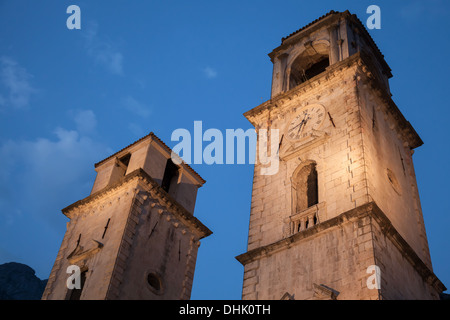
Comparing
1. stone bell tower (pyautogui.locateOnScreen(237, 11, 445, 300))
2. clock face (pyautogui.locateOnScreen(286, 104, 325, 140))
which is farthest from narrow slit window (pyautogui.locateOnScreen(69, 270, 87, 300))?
clock face (pyautogui.locateOnScreen(286, 104, 325, 140))

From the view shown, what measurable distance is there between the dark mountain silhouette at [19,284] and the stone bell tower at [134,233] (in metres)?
31.9

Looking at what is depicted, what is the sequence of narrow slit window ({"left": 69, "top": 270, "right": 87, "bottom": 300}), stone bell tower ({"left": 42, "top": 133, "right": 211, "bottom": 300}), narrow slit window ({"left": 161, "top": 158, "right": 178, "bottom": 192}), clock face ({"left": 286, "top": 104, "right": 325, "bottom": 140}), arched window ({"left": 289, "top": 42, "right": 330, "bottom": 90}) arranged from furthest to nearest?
narrow slit window ({"left": 161, "top": 158, "right": 178, "bottom": 192})
arched window ({"left": 289, "top": 42, "right": 330, "bottom": 90})
narrow slit window ({"left": 69, "top": 270, "right": 87, "bottom": 300})
stone bell tower ({"left": 42, "top": 133, "right": 211, "bottom": 300})
clock face ({"left": 286, "top": 104, "right": 325, "bottom": 140})

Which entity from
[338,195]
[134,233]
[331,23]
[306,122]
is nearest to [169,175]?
[134,233]

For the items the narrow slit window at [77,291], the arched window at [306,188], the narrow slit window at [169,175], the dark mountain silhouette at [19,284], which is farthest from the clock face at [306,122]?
the dark mountain silhouette at [19,284]

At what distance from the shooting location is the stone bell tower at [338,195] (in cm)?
1902

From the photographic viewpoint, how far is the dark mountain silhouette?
59.6m

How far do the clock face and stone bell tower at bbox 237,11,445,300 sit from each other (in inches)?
2.4

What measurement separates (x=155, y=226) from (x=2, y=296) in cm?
3572

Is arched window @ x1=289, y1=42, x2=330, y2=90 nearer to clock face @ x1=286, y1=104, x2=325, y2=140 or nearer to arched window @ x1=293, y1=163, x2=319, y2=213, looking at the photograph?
clock face @ x1=286, y1=104, x2=325, y2=140

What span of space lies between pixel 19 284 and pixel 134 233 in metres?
39.1

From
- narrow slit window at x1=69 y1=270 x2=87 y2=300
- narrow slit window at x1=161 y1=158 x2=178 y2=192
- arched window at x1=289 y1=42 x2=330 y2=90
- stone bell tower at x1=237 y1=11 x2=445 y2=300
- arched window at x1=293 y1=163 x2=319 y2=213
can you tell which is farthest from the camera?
narrow slit window at x1=161 y1=158 x2=178 y2=192

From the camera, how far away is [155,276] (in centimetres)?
2834

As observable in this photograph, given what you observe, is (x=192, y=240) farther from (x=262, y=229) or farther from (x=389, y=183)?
(x=389, y=183)
